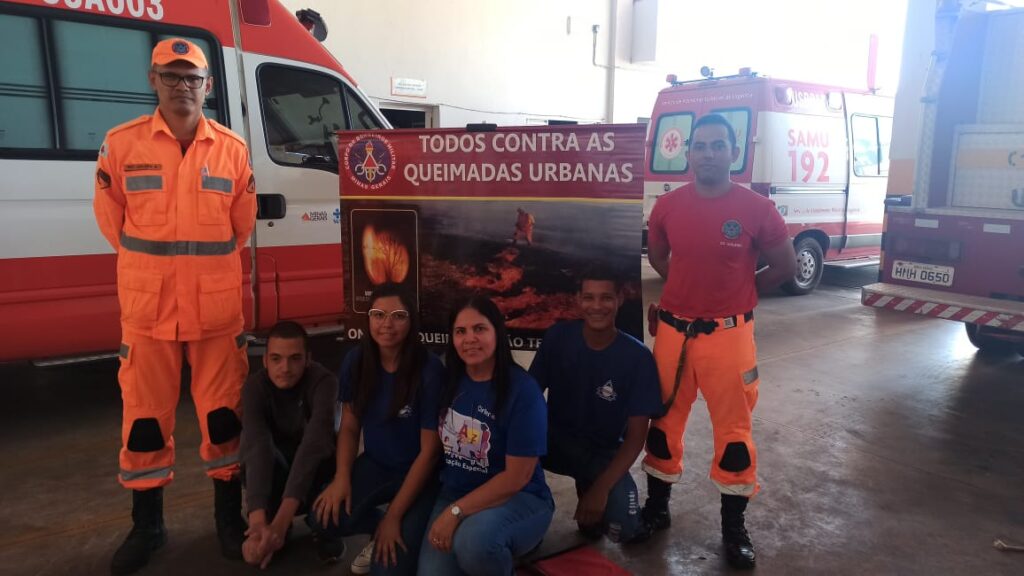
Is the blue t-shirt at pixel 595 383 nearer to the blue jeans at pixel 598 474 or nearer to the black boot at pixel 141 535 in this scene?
the blue jeans at pixel 598 474

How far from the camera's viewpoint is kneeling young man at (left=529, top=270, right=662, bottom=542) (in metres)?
2.90

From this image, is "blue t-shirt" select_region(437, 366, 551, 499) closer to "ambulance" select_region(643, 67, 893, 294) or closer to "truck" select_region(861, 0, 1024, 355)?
"truck" select_region(861, 0, 1024, 355)

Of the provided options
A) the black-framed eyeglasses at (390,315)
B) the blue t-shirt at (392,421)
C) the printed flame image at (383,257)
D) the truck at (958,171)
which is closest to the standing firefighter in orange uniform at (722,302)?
the blue t-shirt at (392,421)

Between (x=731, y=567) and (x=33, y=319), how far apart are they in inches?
150

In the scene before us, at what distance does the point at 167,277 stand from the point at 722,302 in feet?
7.16

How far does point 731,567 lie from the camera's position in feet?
9.75

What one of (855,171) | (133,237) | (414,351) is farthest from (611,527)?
(855,171)

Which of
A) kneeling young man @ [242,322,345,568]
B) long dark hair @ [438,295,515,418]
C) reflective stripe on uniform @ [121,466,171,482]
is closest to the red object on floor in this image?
long dark hair @ [438,295,515,418]

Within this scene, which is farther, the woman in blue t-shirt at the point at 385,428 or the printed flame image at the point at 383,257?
the printed flame image at the point at 383,257

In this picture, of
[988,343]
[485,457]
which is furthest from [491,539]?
[988,343]

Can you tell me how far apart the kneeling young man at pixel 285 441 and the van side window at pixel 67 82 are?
2.14m

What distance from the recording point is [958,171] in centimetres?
527

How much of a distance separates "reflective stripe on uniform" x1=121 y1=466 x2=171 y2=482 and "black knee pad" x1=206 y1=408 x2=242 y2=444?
226mm

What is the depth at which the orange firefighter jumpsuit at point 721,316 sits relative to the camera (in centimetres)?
293
